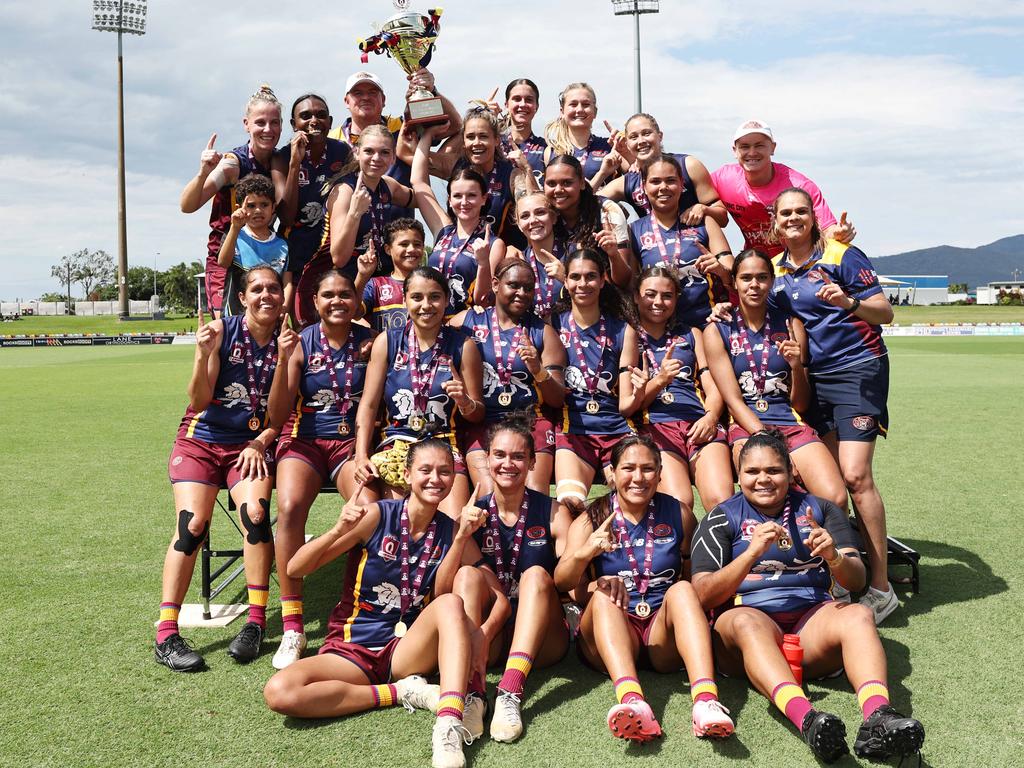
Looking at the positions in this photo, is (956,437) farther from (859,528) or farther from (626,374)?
(626,374)

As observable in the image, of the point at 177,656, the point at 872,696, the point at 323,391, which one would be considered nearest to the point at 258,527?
the point at 177,656

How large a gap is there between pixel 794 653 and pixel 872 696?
41cm

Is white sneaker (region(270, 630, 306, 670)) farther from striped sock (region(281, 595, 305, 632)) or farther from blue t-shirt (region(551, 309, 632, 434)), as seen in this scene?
blue t-shirt (region(551, 309, 632, 434))

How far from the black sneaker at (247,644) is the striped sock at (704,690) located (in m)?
2.15

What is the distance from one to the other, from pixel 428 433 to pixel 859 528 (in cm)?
257

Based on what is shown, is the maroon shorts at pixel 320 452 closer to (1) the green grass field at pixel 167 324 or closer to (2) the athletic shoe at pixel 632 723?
(2) the athletic shoe at pixel 632 723

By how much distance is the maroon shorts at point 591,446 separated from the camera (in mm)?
4793

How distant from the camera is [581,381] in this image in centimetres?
495

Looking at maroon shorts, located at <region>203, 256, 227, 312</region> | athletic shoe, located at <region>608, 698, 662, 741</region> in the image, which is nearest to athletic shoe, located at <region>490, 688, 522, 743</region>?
athletic shoe, located at <region>608, 698, 662, 741</region>

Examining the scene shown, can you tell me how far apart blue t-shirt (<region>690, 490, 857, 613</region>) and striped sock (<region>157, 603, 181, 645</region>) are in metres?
2.54

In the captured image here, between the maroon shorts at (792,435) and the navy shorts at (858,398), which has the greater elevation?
the navy shorts at (858,398)

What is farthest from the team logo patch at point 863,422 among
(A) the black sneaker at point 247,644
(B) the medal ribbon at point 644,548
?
(A) the black sneaker at point 247,644

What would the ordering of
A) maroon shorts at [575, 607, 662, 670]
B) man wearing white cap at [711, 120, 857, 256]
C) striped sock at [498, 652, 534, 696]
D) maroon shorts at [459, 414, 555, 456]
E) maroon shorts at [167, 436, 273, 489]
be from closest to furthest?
striped sock at [498, 652, 534, 696] < maroon shorts at [575, 607, 662, 670] < maroon shorts at [167, 436, 273, 489] < maroon shorts at [459, 414, 555, 456] < man wearing white cap at [711, 120, 857, 256]

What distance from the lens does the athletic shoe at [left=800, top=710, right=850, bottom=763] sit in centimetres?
298
